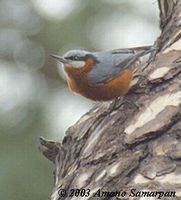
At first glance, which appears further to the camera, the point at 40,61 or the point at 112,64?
the point at 40,61

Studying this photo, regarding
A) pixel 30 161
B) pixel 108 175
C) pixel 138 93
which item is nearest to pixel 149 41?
pixel 30 161

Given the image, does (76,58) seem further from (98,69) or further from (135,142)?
(135,142)

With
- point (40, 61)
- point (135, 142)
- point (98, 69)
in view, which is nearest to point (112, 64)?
point (98, 69)

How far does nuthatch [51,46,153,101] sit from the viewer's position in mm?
1776

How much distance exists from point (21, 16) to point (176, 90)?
154 cm

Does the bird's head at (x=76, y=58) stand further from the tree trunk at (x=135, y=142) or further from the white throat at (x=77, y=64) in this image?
the tree trunk at (x=135, y=142)

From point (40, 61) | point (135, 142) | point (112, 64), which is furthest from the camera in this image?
point (40, 61)

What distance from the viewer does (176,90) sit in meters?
1.44

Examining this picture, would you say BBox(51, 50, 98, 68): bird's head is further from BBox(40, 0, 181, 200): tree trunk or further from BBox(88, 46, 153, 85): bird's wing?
BBox(40, 0, 181, 200): tree trunk

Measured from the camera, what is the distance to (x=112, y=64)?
182 centimetres

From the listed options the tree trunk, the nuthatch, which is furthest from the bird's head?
the tree trunk

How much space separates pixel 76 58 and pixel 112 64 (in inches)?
4.2

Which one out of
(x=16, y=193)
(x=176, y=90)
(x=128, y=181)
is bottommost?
(x=16, y=193)

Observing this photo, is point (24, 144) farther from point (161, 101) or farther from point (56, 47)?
point (161, 101)
